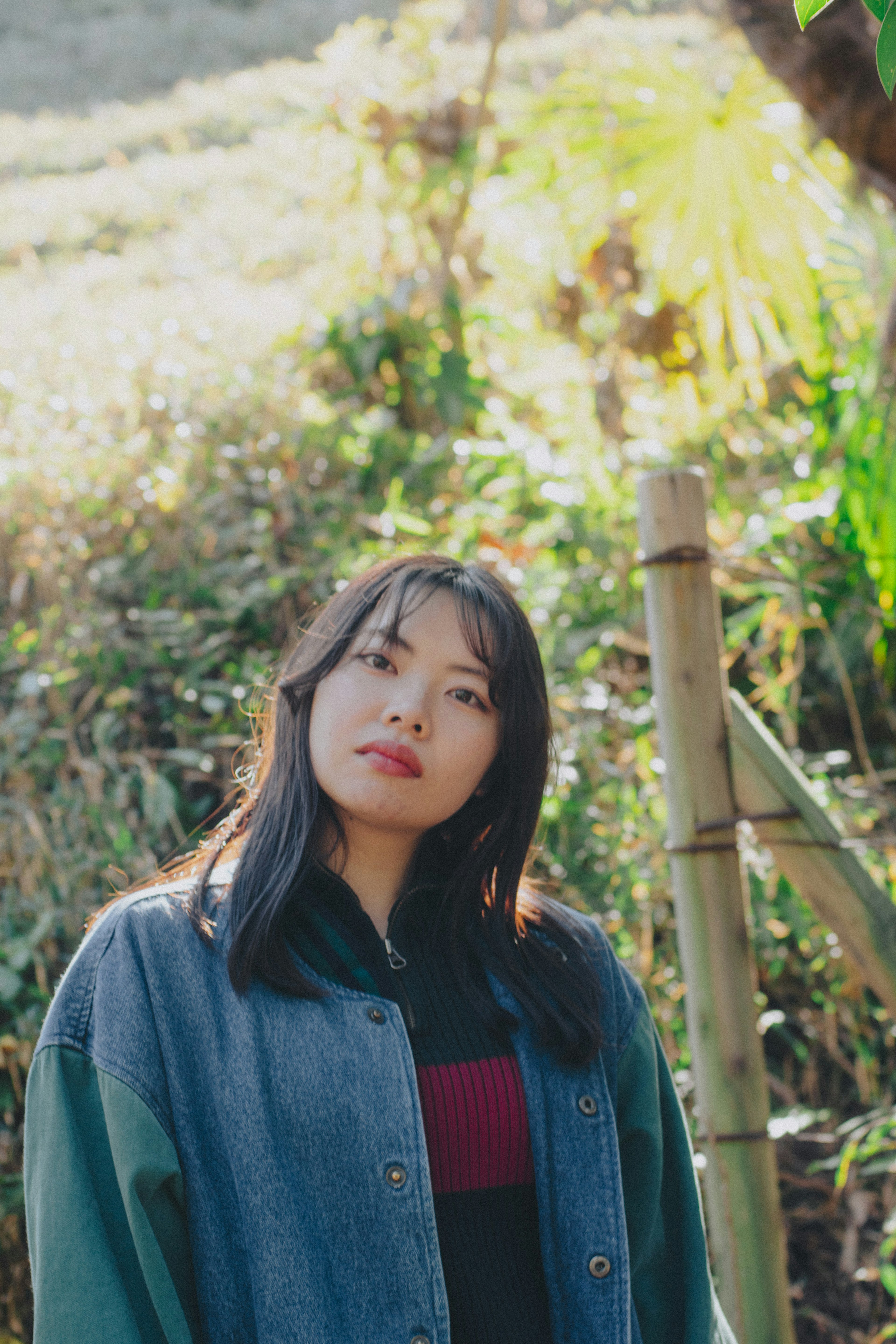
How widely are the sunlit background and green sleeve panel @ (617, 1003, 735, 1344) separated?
585 mm

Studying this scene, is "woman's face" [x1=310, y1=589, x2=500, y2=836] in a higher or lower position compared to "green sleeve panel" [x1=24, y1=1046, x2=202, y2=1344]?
higher

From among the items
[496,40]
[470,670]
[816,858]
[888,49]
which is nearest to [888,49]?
[888,49]

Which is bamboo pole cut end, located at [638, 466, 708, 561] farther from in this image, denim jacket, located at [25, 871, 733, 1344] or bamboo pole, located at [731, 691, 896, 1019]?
denim jacket, located at [25, 871, 733, 1344]

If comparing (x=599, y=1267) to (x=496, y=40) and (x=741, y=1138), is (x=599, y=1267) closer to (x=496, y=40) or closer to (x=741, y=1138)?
(x=741, y=1138)

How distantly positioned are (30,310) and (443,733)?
5.73 m

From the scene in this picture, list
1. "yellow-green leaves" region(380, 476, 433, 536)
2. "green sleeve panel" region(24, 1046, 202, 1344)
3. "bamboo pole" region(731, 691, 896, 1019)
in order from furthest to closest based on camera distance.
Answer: "yellow-green leaves" region(380, 476, 433, 536), "bamboo pole" region(731, 691, 896, 1019), "green sleeve panel" region(24, 1046, 202, 1344)

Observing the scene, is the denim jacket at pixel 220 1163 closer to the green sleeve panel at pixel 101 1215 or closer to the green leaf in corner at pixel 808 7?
the green sleeve panel at pixel 101 1215

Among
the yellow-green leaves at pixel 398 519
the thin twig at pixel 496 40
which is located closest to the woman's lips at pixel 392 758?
the yellow-green leaves at pixel 398 519

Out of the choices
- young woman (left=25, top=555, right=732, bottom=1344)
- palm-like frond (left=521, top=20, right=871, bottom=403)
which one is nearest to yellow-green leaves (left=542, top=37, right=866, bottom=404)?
palm-like frond (left=521, top=20, right=871, bottom=403)

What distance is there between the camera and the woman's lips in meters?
1.36

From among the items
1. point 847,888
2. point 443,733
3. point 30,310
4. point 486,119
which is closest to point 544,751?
point 443,733

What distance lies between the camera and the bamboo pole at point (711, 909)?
1803 millimetres

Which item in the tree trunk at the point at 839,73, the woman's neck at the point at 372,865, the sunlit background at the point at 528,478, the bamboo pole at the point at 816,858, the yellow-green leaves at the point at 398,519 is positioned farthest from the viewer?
the yellow-green leaves at the point at 398,519

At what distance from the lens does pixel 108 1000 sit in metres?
1.19
